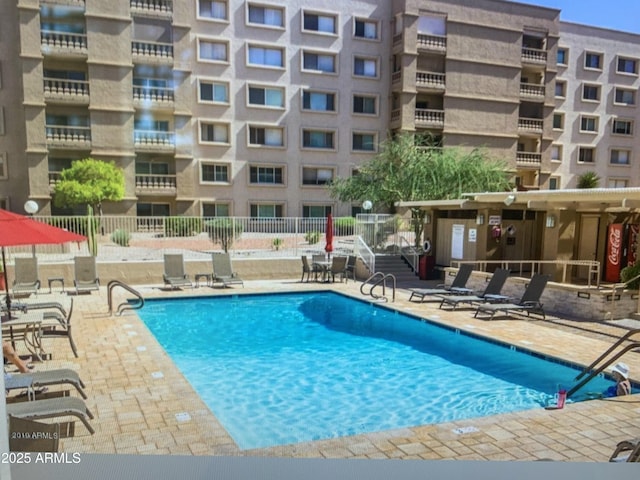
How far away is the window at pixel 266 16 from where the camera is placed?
24.5m

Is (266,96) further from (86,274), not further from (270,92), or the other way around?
(86,274)

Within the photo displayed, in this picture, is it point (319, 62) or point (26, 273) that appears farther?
point (319, 62)

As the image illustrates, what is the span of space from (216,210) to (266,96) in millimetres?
7027

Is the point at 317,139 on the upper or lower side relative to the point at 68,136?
upper

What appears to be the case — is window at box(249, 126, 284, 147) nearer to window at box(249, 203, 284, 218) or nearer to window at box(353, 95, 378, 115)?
window at box(249, 203, 284, 218)

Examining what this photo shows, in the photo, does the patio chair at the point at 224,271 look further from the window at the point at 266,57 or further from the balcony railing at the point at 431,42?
the balcony railing at the point at 431,42

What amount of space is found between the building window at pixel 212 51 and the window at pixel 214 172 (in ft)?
18.4

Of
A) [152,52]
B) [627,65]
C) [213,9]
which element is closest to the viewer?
[627,65]

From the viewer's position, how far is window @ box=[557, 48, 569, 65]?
2569 centimetres

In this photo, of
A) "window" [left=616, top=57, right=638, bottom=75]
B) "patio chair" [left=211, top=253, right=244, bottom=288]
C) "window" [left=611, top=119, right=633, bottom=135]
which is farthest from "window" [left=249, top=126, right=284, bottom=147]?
"window" [left=611, top=119, right=633, bottom=135]

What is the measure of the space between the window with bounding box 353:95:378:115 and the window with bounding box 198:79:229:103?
7.60 m

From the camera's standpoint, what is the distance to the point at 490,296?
1065 cm

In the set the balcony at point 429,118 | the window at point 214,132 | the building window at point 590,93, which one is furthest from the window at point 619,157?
the window at point 214,132

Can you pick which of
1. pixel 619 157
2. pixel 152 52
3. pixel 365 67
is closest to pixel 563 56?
pixel 619 157
